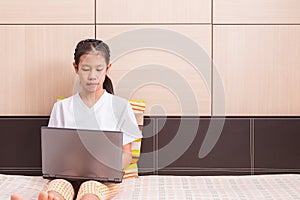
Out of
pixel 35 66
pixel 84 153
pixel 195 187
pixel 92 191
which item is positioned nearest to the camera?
pixel 92 191

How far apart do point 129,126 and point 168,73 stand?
1.34ft

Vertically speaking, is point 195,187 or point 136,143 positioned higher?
point 136,143

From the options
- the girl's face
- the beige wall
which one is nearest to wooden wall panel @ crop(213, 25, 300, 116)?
the beige wall

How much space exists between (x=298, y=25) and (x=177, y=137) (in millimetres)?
927

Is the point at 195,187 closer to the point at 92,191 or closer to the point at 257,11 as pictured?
the point at 92,191

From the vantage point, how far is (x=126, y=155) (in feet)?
7.41

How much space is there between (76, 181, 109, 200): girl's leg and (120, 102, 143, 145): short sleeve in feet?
1.12

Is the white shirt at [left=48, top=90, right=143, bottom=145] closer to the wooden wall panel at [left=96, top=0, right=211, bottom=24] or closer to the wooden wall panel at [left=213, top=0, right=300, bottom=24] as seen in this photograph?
the wooden wall panel at [left=96, top=0, right=211, bottom=24]

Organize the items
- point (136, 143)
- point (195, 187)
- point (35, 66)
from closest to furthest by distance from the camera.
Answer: point (195, 187) < point (136, 143) < point (35, 66)

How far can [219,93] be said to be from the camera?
2527 mm

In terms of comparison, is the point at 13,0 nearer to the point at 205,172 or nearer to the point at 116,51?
the point at 116,51

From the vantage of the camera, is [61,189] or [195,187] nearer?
[61,189]

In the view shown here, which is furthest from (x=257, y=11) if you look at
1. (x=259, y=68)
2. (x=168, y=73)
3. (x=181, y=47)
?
(x=168, y=73)

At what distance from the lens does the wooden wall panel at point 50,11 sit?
2.53m
